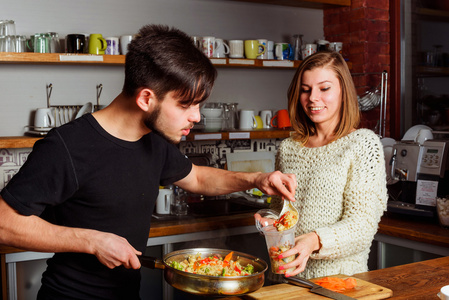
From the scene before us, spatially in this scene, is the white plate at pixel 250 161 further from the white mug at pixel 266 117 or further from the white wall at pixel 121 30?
the white wall at pixel 121 30

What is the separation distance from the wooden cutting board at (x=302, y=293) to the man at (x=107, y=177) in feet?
1.27

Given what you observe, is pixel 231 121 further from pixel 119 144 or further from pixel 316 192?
pixel 119 144

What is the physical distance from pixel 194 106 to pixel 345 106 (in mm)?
787

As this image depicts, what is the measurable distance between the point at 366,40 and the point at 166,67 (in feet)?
9.49

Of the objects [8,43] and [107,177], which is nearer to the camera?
[107,177]

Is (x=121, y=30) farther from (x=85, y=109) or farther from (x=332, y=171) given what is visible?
(x=332, y=171)

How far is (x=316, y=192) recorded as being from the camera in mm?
2064

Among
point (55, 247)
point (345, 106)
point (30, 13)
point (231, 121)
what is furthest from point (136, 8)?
point (55, 247)

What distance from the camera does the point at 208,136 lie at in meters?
3.44

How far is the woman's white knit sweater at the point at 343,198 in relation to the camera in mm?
1912

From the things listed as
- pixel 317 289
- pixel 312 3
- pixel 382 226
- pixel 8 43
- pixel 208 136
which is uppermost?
pixel 312 3

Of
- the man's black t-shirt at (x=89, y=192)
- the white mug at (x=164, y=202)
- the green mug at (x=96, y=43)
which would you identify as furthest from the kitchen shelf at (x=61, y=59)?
the man's black t-shirt at (x=89, y=192)

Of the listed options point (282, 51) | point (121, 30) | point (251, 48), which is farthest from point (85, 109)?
point (282, 51)

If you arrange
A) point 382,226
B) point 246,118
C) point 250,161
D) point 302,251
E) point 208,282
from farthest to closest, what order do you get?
point 250,161 → point 246,118 → point 382,226 → point 302,251 → point 208,282
